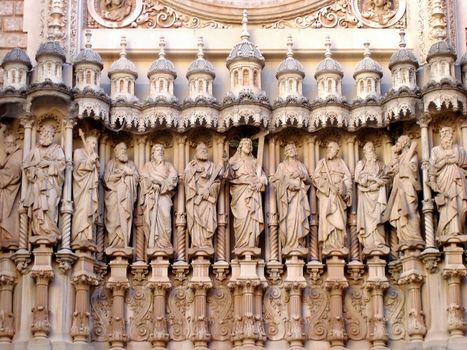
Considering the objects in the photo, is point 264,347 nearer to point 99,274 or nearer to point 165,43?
point 99,274

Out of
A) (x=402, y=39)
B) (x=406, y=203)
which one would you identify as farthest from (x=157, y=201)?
(x=402, y=39)

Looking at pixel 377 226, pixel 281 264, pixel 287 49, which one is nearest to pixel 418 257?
pixel 377 226

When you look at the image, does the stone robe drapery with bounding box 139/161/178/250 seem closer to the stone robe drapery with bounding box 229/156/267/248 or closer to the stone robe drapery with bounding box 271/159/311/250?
the stone robe drapery with bounding box 229/156/267/248

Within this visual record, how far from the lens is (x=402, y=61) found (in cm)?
1853

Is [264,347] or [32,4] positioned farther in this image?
[32,4]

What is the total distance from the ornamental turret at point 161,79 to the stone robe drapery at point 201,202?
1108 mm

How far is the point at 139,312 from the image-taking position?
1800cm

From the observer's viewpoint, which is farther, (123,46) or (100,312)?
(123,46)

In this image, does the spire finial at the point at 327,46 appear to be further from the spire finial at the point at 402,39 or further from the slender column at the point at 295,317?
the slender column at the point at 295,317

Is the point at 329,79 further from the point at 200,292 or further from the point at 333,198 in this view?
the point at 200,292

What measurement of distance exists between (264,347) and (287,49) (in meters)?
4.28

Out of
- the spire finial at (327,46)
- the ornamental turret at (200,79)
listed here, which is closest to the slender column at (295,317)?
the ornamental turret at (200,79)

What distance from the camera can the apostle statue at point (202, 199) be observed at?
59.4 feet

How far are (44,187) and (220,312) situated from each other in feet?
9.45
